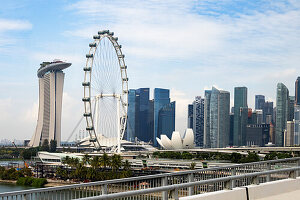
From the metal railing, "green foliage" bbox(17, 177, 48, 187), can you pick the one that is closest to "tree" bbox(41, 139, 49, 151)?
"green foliage" bbox(17, 177, 48, 187)

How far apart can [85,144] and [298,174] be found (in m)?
143

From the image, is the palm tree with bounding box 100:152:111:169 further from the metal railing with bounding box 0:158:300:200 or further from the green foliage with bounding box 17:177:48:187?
the metal railing with bounding box 0:158:300:200

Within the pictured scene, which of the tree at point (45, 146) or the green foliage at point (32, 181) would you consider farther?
the tree at point (45, 146)

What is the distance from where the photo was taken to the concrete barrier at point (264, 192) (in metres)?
6.97

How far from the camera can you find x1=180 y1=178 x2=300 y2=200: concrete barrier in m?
6.97

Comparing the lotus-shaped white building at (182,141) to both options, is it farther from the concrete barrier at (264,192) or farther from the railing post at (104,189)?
the railing post at (104,189)

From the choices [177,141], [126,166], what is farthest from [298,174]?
[177,141]

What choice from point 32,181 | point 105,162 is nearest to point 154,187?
point 105,162

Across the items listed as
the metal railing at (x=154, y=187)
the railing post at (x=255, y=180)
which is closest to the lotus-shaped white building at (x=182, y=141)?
the metal railing at (x=154, y=187)

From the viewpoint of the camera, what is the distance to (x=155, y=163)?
3187 inches

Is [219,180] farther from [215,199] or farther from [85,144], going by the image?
[85,144]

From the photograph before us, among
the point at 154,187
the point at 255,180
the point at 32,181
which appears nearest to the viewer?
the point at 154,187

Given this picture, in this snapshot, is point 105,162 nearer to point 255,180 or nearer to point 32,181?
point 32,181

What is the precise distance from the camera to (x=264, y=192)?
805 cm
